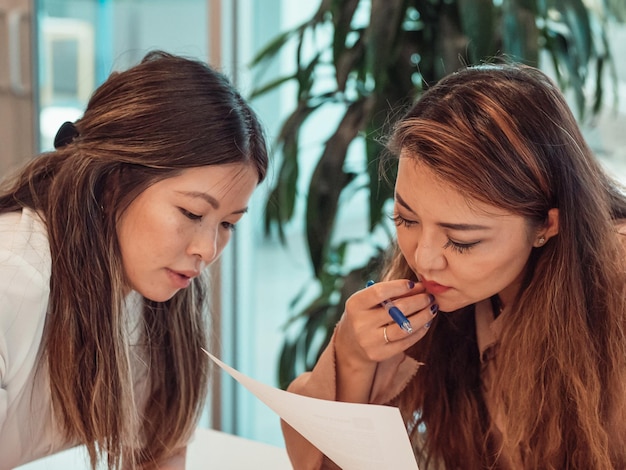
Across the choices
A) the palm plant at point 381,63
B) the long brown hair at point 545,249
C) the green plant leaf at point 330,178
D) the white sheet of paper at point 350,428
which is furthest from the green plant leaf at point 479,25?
the white sheet of paper at point 350,428

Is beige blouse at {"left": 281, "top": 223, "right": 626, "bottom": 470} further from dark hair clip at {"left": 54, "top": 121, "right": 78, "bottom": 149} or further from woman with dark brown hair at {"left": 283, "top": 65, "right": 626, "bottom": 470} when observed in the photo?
dark hair clip at {"left": 54, "top": 121, "right": 78, "bottom": 149}

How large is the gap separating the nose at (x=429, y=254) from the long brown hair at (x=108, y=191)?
301 mm

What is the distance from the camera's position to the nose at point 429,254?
112 centimetres

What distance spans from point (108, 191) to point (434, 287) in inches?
19.3

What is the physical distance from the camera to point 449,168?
1.09 meters

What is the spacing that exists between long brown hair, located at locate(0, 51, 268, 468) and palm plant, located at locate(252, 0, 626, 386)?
0.54 m

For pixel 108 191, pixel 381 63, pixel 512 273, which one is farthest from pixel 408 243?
pixel 381 63

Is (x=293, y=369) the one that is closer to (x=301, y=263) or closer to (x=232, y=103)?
(x=301, y=263)

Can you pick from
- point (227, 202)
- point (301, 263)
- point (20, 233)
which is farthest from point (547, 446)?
point (301, 263)

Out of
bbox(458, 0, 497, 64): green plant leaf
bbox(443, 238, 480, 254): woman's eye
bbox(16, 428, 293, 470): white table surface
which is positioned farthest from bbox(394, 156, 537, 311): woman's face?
bbox(458, 0, 497, 64): green plant leaf

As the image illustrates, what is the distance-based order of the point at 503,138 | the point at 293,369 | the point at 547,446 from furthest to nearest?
the point at 293,369
the point at 547,446
the point at 503,138

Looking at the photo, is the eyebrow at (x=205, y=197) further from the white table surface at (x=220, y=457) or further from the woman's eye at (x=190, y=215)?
the white table surface at (x=220, y=457)

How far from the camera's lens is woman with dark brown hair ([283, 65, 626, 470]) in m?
1.10

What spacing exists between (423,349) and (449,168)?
381 millimetres
